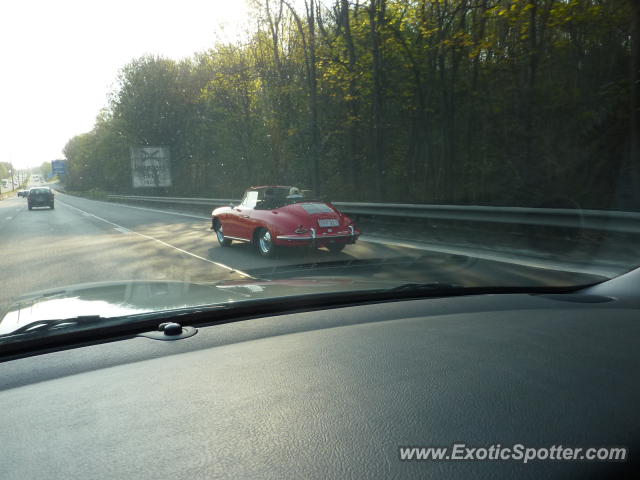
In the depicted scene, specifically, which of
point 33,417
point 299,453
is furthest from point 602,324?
point 33,417

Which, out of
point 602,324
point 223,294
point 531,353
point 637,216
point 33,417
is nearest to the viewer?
point 33,417

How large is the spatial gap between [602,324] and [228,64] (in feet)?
97.6

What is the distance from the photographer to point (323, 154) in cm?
2477

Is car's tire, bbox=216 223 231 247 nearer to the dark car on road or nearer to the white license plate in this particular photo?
the white license plate

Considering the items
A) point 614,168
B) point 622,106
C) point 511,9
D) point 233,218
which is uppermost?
point 511,9

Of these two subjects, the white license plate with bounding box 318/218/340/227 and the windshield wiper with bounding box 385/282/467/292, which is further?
the white license plate with bounding box 318/218/340/227

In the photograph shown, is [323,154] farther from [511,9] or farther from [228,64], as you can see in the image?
[511,9]

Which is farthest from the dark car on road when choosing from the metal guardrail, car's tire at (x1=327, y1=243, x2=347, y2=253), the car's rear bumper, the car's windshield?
the car's rear bumper

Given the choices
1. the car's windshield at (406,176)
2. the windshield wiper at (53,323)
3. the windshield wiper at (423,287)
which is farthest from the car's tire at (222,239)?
the windshield wiper at (53,323)

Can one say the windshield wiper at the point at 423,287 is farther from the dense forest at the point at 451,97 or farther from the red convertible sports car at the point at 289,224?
the dense forest at the point at 451,97

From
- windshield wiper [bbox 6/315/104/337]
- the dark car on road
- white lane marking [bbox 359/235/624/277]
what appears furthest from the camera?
the dark car on road

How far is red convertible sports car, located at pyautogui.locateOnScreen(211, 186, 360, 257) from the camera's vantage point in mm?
8625

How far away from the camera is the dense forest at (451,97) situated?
42.7 feet

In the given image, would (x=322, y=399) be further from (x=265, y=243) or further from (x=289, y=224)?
(x=265, y=243)
